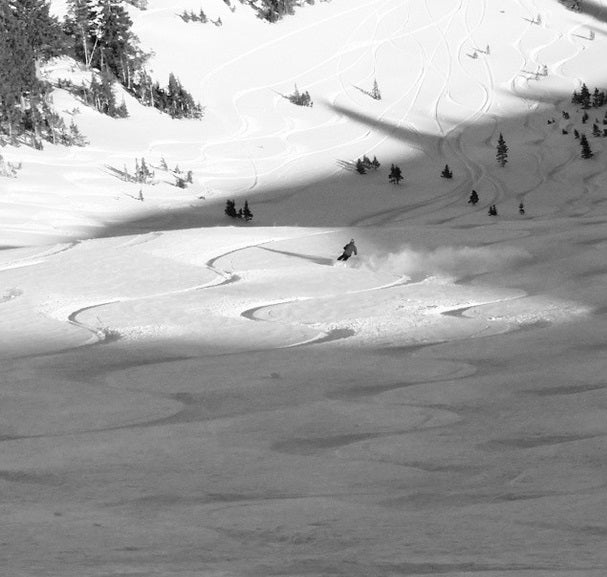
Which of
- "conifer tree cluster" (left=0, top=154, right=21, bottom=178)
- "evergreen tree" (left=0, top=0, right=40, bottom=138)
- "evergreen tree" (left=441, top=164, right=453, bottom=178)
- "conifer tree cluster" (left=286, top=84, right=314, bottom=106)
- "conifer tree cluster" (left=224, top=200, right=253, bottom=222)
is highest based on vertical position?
"evergreen tree" (left=0, top=0, right=40, bottom=138)

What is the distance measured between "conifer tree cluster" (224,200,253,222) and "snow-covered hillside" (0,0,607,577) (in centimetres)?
32

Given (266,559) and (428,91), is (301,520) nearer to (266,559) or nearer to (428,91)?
(266,559)

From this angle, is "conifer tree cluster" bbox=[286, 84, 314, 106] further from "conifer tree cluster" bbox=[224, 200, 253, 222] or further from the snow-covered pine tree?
"conifer tree cluster" bbox=[224, 200, 253, 222]

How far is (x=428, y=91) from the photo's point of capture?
38344mm

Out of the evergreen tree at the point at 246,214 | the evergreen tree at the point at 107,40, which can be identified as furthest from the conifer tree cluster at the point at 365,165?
the evergreen tree at the point at 107,40

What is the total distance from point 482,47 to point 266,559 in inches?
1567

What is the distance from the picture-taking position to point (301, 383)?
8203 millimetres

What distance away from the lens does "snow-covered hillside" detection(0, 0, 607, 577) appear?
4.36 meters

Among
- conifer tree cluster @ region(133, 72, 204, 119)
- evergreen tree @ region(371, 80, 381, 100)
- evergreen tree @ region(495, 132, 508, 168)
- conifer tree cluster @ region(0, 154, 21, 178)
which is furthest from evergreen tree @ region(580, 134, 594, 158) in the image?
conifer tree cluster @ region(0, 154, 21, 178)

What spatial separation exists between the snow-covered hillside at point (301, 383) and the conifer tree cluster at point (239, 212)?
0.32m

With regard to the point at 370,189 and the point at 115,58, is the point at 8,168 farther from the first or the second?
the point at 370,189

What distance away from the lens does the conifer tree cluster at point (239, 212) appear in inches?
1081

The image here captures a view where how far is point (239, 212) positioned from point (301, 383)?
64.2 feet

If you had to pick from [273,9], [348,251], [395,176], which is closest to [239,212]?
[395,176]
